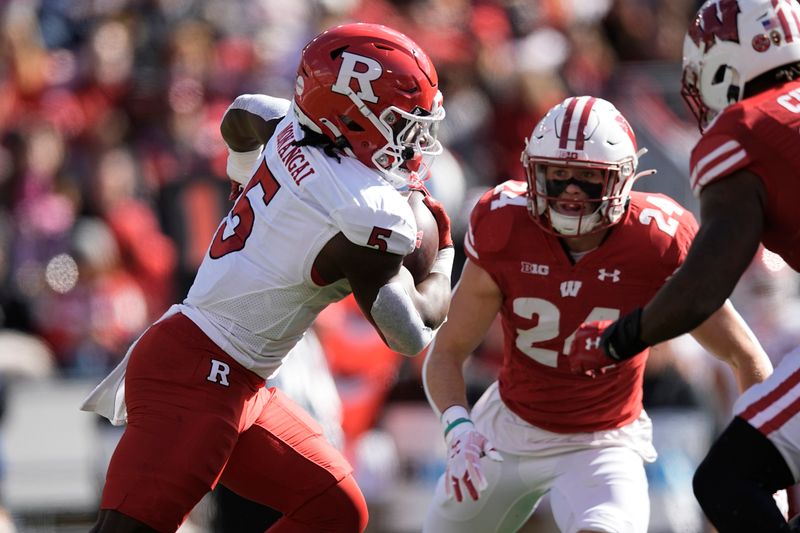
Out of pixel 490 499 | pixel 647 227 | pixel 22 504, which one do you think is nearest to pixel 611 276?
pixel 647 227

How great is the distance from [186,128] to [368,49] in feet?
17.3

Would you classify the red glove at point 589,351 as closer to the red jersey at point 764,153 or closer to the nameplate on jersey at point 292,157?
the red jersey at point 764,153

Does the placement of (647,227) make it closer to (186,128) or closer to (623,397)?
(623,397)

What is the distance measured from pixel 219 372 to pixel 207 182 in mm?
4012

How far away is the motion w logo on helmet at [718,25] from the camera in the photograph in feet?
13.0

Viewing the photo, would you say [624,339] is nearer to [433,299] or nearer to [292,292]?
[433,299]

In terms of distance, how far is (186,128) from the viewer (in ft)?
30.3

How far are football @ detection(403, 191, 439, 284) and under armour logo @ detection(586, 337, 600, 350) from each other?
23.9 inches

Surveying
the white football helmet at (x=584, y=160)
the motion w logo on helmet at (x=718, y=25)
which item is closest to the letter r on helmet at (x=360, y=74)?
the white football helmet at (x=584, y=160)

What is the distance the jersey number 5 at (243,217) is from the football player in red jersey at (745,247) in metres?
1.03

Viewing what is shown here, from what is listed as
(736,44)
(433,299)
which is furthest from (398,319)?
(736,44)

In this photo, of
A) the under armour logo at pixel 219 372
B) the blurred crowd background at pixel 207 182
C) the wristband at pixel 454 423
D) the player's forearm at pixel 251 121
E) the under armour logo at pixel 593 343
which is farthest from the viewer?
the blurred crowd background at pixel 207 182

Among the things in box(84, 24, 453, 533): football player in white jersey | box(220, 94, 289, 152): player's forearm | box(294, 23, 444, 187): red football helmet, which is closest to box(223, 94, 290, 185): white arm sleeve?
box(220, 94, 289, 152): player's forearm

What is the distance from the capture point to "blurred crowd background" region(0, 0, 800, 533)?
742 centimetres
